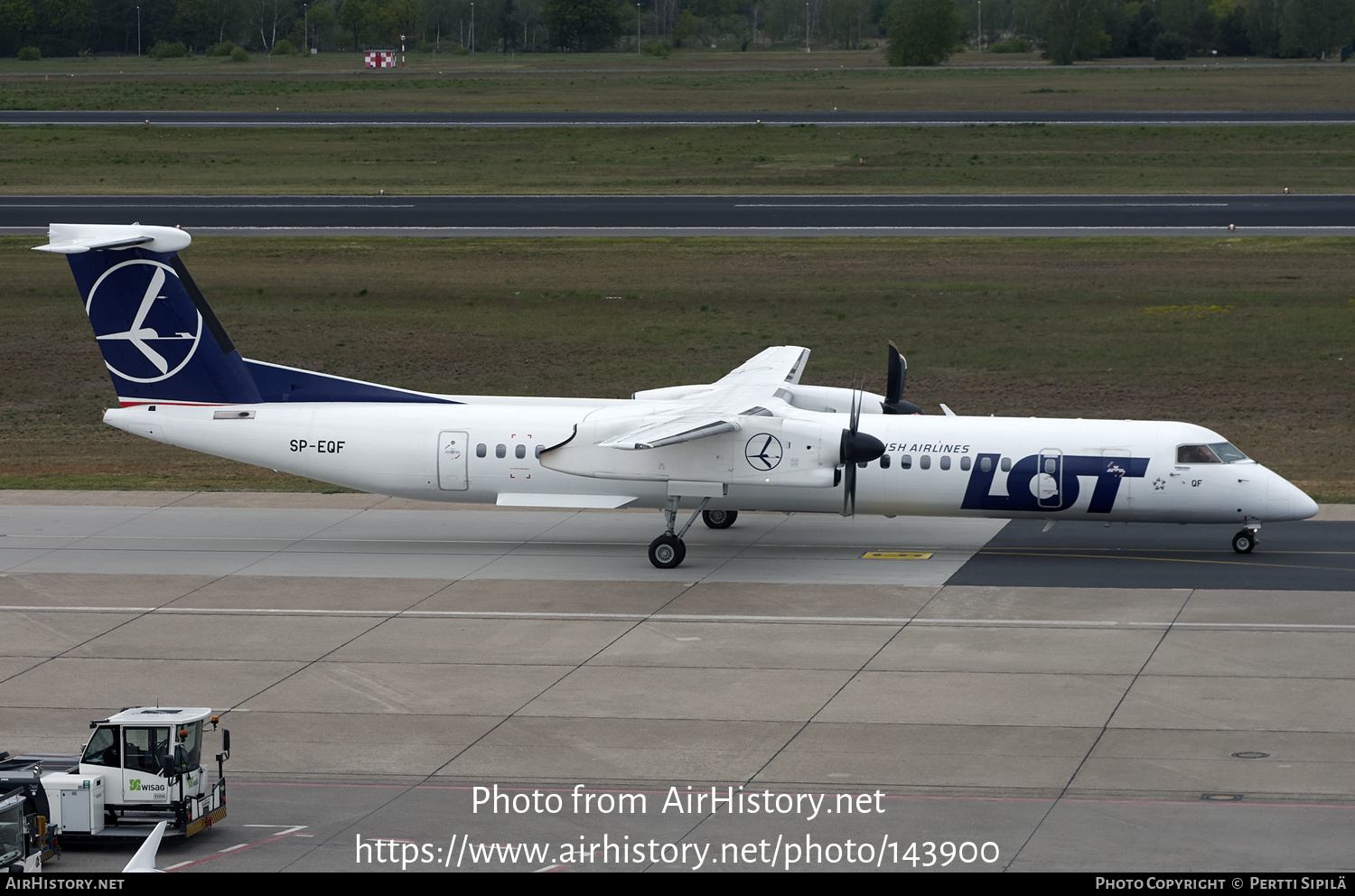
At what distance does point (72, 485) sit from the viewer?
3784cm

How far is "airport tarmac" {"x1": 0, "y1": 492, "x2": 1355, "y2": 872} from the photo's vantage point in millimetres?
17312

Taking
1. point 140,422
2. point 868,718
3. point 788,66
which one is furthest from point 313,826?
point 788,66

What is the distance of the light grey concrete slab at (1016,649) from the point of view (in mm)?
23719

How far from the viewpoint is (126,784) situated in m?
16.7

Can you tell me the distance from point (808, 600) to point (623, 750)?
810 centimetres

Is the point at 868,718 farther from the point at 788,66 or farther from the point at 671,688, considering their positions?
the point at 788,66

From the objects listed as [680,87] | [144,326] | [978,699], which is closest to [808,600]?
[978,699]

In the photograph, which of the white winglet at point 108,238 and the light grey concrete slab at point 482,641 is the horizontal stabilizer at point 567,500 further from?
the white winglet at point 108,238

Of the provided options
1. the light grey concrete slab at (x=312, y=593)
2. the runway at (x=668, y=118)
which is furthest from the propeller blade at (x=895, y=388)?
the runway at (x=668, y=118)

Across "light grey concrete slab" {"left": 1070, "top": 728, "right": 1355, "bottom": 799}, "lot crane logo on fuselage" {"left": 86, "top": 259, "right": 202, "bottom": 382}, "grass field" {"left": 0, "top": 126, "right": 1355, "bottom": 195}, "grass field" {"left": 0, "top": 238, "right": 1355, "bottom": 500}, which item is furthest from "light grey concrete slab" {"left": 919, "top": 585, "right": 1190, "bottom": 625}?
"grass field" {"left": 0, "top": 126, "right": 1355, "bottom": 195}

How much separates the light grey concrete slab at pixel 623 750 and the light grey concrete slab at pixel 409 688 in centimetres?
110

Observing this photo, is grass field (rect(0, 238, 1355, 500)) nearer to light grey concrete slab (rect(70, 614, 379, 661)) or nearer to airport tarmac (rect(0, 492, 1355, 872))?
airport tarmac (rect(0, 492, 1355, 872))

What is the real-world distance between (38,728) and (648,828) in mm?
9003

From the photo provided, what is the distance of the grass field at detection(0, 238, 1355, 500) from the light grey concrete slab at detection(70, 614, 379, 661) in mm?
12130
